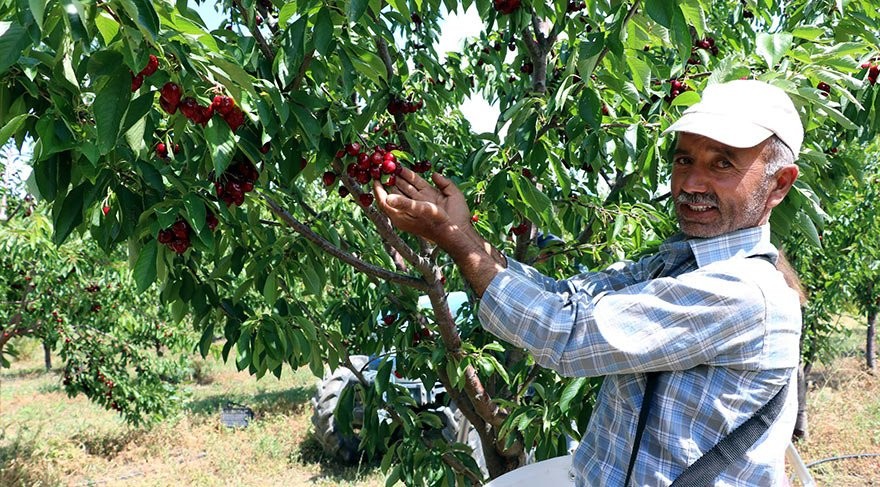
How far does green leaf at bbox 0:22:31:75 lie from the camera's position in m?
1.07

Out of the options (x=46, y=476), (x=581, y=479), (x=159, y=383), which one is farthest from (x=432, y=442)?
(x=159, y=383)

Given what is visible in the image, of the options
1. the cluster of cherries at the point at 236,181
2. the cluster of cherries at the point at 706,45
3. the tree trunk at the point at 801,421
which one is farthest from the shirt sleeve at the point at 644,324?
the tree trunk at the point at 801,421

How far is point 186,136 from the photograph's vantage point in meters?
1.76

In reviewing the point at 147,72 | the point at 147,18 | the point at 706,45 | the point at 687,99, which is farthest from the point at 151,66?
the point at 706,45

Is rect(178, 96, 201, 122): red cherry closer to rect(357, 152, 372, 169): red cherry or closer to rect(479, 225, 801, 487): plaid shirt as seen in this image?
rect(357, 152, 372, 169): red cherry

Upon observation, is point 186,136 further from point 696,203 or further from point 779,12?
point 779,12

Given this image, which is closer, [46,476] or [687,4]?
[687,4]

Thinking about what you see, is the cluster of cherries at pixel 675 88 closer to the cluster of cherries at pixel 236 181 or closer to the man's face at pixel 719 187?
the man's face at pixel 719 187

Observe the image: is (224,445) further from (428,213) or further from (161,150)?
(428,213)

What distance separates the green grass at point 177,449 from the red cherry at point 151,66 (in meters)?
5.79

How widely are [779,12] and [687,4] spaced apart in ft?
8.41

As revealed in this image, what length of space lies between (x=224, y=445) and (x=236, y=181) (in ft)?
23.1

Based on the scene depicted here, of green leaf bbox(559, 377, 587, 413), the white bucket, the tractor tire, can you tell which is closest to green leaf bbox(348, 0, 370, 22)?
green leaf bbox(559, 377, 587, 413)

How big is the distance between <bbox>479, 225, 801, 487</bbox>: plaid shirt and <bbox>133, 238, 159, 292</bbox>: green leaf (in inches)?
31.9
